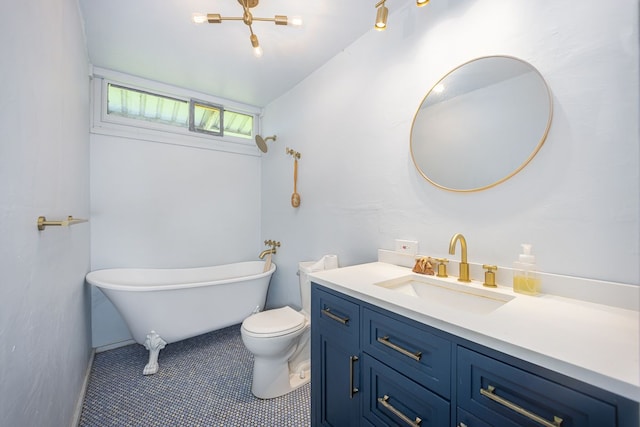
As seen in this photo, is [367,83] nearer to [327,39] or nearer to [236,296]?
[327,39]

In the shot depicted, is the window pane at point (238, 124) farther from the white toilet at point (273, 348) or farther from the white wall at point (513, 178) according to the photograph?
the white toilet at point (273, 348)

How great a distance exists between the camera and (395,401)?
905mm

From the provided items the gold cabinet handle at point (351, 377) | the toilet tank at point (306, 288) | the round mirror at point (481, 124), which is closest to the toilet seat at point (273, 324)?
the toilet tank at point (306, 288)

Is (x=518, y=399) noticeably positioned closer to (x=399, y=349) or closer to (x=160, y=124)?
(x=399, y=349)

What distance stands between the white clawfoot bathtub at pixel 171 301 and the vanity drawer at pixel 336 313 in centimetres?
A: 120

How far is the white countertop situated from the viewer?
498mm

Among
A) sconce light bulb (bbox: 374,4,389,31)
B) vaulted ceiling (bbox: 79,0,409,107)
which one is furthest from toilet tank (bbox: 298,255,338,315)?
vaulted ceiling (bbox: 79,0,409,107)

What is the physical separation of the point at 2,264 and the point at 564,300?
1.72 meters

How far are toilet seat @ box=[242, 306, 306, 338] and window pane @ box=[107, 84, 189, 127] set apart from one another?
219 cm

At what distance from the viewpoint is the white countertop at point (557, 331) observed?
0.50 meters

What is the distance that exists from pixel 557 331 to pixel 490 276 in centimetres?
43

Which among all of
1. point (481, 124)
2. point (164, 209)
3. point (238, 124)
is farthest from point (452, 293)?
point (238, 124)

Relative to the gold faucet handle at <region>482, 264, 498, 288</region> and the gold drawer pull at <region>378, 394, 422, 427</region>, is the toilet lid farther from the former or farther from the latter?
the gold faucet handle at <region>482, 264, 498, 288</region>

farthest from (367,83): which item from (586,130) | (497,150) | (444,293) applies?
(444,293)
